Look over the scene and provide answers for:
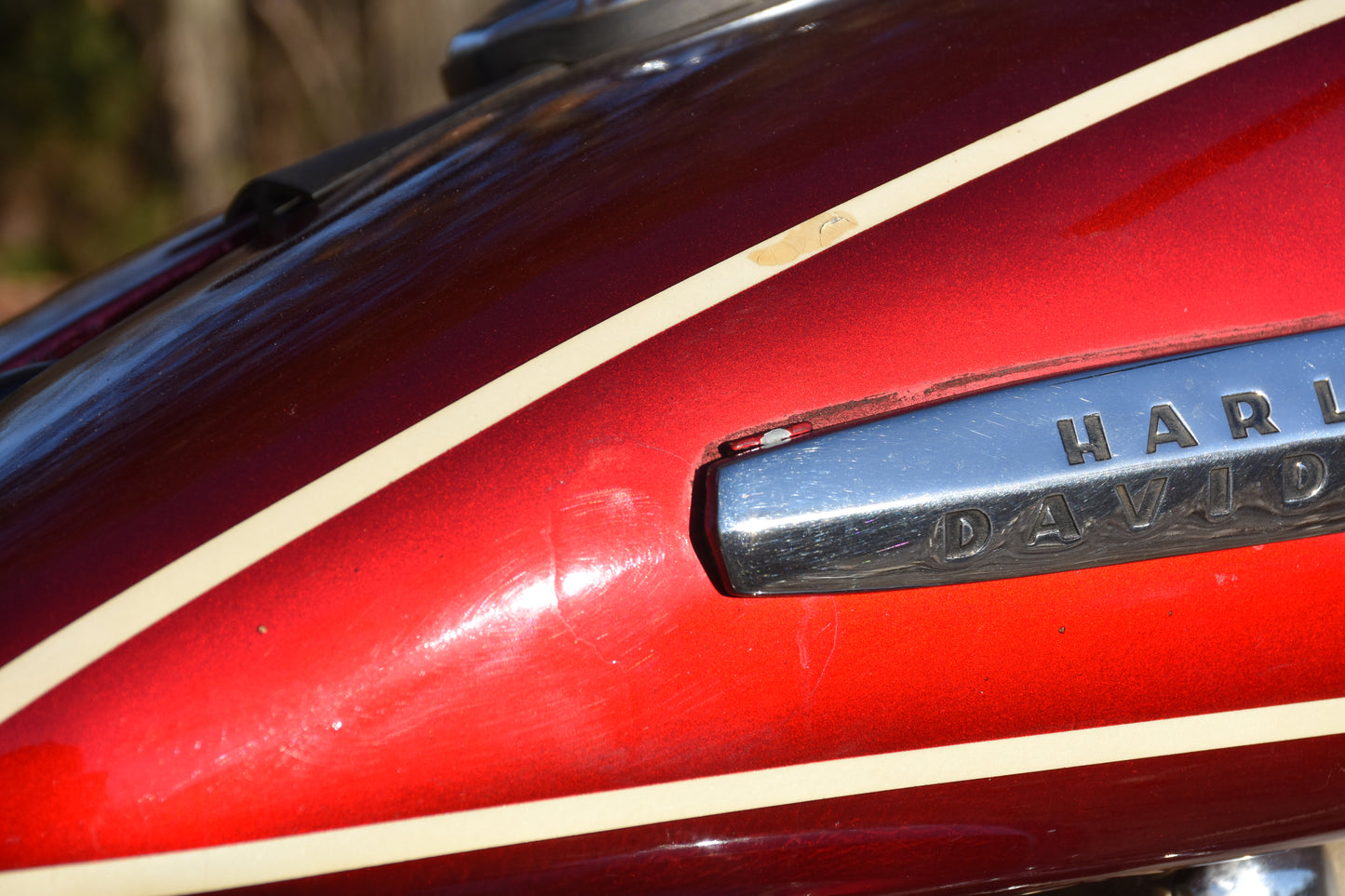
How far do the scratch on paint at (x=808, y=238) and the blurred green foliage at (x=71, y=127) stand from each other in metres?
9.55

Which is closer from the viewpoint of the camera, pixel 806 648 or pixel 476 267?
pixel 806 648

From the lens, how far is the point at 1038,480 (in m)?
0.89

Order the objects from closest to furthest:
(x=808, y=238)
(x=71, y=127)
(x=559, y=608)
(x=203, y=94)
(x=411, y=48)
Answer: (x=559, y=608) < (x=808, y=238) < (x=411, y=48) < (x=203, y=94) < (x=71, y=127)

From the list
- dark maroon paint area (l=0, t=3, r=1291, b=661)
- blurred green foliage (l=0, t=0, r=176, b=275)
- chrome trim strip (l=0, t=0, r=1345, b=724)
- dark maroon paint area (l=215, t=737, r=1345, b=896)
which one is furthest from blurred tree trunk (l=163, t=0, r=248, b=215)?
dark maroon paint area (l=215, t=737, r=1345, b=896)

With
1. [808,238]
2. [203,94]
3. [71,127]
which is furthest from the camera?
[71,127]

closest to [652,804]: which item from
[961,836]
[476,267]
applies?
[961,836]

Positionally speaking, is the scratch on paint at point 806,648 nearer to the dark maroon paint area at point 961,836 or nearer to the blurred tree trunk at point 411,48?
the dark maroon paint area at point 961,836

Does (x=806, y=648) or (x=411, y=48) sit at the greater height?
(x=411, y=48)

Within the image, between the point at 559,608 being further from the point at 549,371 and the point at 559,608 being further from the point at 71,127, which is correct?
the point at 71,127

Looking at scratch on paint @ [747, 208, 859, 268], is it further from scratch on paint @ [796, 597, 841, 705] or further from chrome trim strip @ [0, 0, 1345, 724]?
scratch on paint @ [796, 597, 841, 705]

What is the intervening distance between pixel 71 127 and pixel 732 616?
34.2 feet

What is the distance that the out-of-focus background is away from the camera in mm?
9094

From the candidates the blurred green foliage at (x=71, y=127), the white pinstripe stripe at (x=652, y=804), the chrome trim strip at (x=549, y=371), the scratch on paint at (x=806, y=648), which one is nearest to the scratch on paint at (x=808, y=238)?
the chrome trim strip at (x=549, y=371)

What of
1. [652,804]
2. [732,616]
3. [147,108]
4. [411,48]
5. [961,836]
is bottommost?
[961,836]
